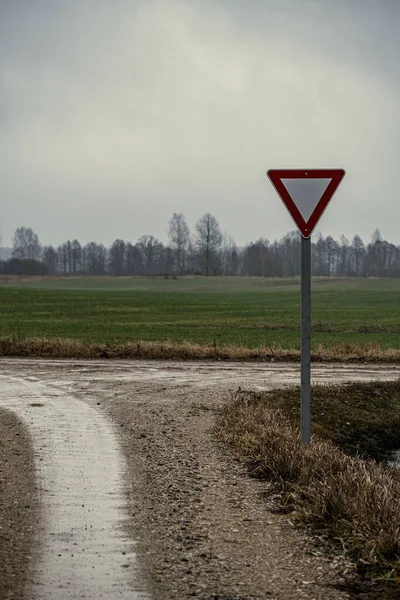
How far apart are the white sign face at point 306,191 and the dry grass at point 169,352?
15578 millimetres

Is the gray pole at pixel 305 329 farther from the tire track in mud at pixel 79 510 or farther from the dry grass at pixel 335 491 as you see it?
the tire track in mud at pixel 79 510

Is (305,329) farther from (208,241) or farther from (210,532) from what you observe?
(208,241)

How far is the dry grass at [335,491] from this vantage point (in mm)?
6363

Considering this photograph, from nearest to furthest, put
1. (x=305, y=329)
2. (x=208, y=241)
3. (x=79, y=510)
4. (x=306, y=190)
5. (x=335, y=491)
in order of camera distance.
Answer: (x=335, y=491) < (x=79, y=510) < (x=306, y=190) < (x=305, y=329) < (x=208, y=241)

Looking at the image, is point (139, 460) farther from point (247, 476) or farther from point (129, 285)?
point (129, 285)

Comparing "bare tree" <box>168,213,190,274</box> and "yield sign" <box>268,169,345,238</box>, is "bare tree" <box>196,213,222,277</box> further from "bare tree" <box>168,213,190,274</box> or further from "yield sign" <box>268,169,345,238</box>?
"yield sign" <box>268,169,345,238</box>

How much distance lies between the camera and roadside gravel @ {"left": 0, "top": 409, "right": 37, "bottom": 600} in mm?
5977

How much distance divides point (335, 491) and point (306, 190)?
346 cm

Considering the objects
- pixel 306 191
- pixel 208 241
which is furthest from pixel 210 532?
pixel 208 241

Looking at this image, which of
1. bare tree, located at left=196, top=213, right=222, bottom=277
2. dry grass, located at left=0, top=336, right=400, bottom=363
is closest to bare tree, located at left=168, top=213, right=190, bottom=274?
bare tree, located at left=196, top=213, right=222, bottom=277

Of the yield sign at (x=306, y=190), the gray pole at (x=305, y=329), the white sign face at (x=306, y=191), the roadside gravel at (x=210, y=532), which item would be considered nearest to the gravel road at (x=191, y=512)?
the roadside gravel at (x=210, y=532)

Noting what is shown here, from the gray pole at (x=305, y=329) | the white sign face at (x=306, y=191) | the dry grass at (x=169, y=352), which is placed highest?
the white sign face at (x=306, y=191)

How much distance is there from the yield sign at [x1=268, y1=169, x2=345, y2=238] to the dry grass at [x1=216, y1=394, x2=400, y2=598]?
8.39 ft

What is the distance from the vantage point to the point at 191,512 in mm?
7781
